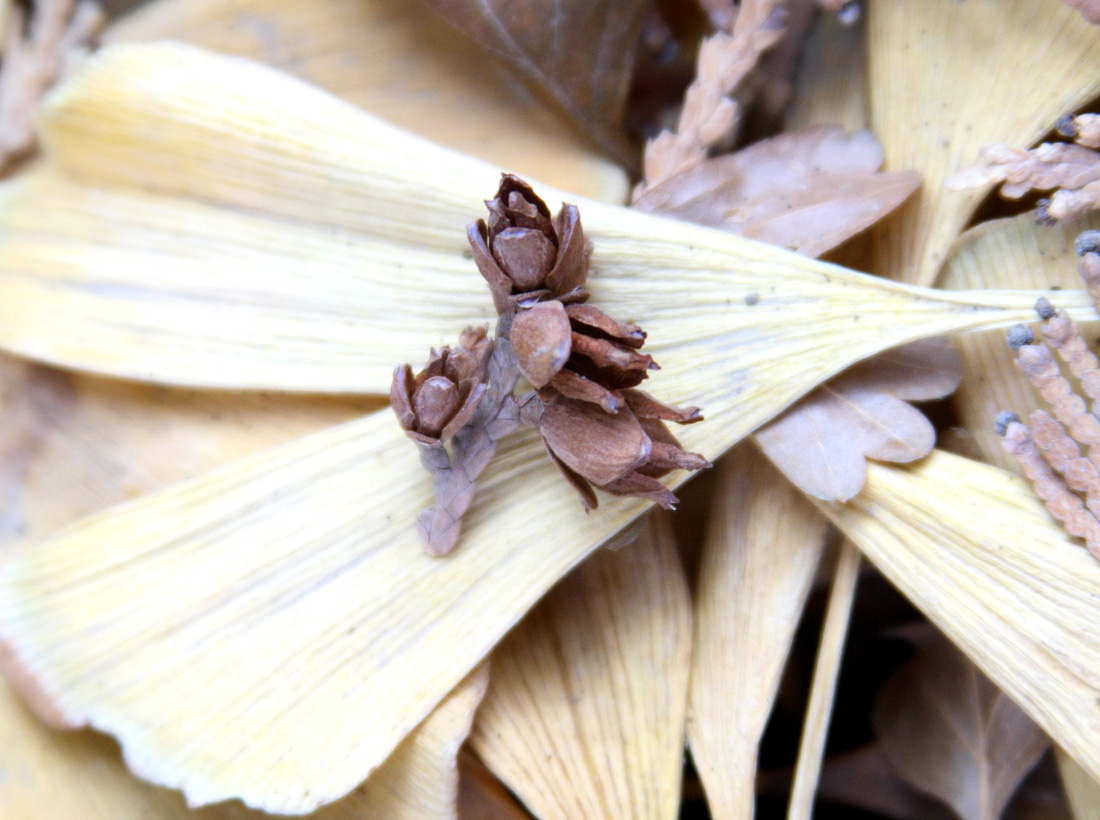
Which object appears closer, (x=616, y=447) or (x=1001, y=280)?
(x=616, y=447)

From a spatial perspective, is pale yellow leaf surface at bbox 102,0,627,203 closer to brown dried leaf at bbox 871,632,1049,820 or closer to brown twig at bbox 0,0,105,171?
brown twig at bbox 0,0,105,171

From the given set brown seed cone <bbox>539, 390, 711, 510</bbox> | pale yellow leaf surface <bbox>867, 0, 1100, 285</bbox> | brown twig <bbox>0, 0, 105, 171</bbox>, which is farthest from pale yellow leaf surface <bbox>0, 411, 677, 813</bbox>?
brown twig <bbox>0, 0, 105, 171</bbox>

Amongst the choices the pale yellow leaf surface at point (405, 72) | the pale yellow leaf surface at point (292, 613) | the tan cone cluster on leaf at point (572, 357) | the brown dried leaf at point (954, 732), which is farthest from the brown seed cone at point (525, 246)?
the brown dried leaf at point (954, 732)

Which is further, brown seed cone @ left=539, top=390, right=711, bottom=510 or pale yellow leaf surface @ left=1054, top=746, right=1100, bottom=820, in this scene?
pale yellow leaf surface @ left=1054, top=746, right=1100, bottom=820

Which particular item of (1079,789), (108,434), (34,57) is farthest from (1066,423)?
(34,57)

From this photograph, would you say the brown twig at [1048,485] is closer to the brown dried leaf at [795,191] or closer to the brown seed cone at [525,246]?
the brown dried leaf at [795,191]

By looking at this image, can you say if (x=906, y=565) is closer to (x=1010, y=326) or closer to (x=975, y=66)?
(x=1010, y=326)

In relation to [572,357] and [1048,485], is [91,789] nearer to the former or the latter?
[572,357]
